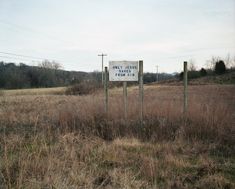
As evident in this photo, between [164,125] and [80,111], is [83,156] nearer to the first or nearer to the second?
[164,125]

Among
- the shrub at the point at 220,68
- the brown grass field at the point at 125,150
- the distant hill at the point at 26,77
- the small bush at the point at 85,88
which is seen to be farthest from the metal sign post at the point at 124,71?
the distant hill at the point at 26,77

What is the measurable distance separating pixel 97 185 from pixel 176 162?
5.44 ft

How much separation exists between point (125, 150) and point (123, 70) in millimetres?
2967

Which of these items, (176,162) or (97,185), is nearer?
(97,185)

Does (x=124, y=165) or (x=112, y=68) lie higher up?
(x=112, y=68)

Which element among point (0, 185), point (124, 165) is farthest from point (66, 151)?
point (0, 185)

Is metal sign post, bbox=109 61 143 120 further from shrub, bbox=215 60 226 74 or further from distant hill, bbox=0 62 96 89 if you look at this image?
distant hill, bbox=0 62 96 89

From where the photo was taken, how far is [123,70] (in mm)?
8297

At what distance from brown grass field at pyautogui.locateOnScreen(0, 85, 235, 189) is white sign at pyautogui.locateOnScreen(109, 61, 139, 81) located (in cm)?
109

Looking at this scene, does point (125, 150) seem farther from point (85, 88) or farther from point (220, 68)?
point (220, 68)

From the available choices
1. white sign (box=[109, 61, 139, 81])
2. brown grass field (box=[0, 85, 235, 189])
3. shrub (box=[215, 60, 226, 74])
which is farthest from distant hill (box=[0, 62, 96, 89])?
brown grass field (box=[0, 85, 235, 189])

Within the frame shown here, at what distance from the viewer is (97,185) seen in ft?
13.4

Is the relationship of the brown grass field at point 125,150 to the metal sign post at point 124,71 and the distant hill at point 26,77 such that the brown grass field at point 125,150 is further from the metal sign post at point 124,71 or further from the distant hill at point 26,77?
the distant hill at point 26,77

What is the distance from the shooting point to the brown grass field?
13.5 feet
